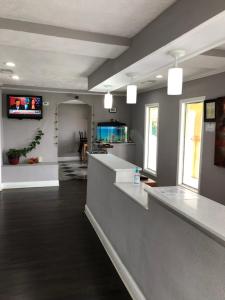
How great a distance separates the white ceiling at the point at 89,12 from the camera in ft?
5.84

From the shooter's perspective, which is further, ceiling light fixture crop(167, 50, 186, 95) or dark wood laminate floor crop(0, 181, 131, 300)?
dark wood laminate floor crop(0, 181, 131, 300)

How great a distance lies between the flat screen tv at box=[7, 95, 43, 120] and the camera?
5957mm

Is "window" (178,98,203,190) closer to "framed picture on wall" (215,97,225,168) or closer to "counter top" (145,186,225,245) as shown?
"framed picture on wall" (215,97,225,168)

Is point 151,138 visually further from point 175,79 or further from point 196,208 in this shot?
point 196,208

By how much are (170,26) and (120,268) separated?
2286 mm

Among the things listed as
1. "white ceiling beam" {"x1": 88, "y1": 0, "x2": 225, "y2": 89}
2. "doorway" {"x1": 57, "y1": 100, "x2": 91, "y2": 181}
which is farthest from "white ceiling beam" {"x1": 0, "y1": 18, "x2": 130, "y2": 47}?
"doorway" {"x1": 57, "y1": 100, "x2": 91, "y2": 181}

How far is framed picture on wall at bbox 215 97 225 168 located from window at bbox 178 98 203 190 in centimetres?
89

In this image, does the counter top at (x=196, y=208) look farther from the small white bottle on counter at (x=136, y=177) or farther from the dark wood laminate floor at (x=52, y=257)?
the dark wood laminate floor at (x=52, y=257)

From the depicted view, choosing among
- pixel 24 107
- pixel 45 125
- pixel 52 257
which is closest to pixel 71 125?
pixel 45 125

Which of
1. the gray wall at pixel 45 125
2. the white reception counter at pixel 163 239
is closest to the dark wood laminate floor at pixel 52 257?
the white reception counter at pixel 163 239

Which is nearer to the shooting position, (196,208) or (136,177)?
(196,208)

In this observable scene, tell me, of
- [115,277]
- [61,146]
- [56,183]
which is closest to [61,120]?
[61,146]

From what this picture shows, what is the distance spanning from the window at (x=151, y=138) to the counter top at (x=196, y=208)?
14.2 feet

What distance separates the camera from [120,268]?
2.57 m
